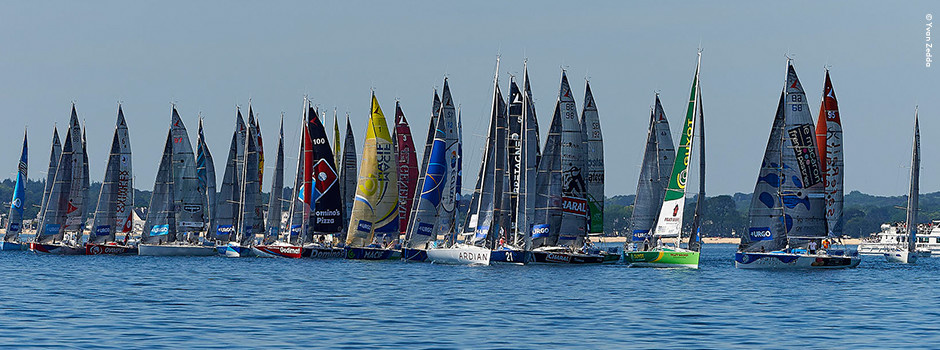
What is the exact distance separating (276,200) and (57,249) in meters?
17.1

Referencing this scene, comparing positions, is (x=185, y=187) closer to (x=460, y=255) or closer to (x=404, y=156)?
(x=404, y=156)

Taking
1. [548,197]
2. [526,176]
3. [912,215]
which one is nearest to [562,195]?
[548,197]

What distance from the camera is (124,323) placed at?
34.9 m

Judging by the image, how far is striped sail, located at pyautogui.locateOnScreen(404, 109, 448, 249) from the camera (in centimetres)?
7162

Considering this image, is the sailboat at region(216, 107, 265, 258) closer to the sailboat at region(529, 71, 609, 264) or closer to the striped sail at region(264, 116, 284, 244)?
the striped sail at region(264, 116, 284, 244)

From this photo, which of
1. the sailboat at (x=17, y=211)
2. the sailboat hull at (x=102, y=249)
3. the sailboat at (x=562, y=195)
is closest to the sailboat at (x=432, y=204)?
the sailboat at (x=562, y=195)

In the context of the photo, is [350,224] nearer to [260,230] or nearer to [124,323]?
[260,230]

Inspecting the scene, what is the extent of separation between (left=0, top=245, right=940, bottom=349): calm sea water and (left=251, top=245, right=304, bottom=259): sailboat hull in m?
13.8

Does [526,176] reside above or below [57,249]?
above

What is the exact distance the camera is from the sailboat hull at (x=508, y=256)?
64938 mm

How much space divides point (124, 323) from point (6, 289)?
656 inches

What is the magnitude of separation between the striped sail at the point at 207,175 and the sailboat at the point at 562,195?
3325 centimetres

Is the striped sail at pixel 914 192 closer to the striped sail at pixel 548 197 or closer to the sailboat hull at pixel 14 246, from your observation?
the striped sail at pixel 548 197

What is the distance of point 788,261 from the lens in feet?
206
